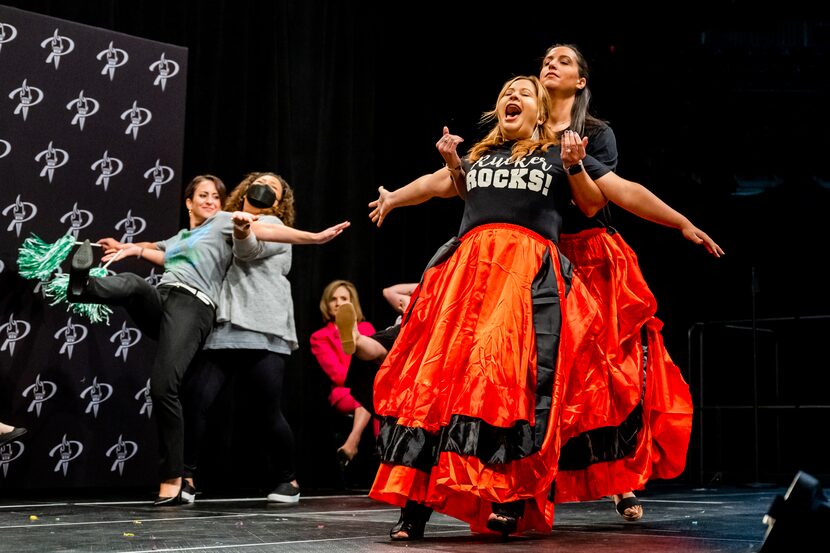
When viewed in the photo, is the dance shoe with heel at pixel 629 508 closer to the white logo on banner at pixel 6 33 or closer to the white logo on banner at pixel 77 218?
the white logo on banner at pixel 77 218

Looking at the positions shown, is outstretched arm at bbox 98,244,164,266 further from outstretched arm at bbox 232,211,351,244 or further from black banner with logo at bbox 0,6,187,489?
outstretched arm at bbox 232,211,351,244

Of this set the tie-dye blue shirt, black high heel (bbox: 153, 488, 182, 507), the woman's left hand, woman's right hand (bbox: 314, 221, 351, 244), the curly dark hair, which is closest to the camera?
the woman's left hand

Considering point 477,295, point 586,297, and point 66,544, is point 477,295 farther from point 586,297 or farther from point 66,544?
point 66,544

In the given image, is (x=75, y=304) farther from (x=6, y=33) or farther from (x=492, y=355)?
(x=492, y=355)

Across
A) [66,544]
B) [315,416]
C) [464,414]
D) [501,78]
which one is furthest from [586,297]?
[501,78]

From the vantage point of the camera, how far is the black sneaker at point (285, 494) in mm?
4062

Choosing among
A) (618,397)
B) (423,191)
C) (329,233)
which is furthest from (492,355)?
(329,233)

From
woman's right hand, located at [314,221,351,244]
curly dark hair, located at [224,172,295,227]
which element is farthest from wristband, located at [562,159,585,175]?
curly dark hair, located at [224,172,295,227]

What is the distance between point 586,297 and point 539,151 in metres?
0.43

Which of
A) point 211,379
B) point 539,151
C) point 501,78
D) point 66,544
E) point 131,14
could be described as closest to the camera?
point 66,544

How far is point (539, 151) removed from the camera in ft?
8.99

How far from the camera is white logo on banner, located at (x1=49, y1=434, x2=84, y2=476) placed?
4.21 metres

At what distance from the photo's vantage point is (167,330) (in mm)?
3857

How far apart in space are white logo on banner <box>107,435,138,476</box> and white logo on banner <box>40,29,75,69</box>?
1696 mm
